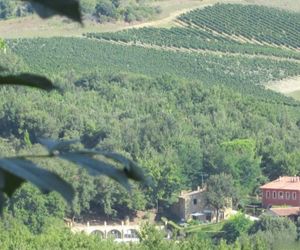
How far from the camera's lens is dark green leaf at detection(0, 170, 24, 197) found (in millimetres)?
1816

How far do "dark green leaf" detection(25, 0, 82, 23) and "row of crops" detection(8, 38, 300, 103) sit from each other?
58356mm

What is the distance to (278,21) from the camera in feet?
235

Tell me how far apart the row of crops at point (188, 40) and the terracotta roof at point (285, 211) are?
20806mm

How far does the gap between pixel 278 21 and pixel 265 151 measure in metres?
22.5

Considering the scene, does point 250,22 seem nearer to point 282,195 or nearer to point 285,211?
point 282,195

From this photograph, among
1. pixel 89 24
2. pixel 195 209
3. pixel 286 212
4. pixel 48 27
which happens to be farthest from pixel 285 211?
pixel 48 27

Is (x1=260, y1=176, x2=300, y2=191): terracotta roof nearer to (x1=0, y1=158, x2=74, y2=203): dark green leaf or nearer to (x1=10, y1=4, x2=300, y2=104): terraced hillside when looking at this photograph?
(x1=10, y1=4, x2=300, y2=104): terraced hillside

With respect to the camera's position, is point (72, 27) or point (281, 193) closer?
point (281, 193)

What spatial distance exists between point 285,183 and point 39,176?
150 ft

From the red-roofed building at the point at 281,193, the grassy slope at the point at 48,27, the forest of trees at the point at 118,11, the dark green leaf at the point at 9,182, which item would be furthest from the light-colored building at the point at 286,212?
the dark green leaf at the point at 9,182

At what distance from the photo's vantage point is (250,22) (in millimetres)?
70750

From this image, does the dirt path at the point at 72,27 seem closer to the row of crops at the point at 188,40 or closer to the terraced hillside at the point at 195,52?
the terraced hillside at the point at 195,52

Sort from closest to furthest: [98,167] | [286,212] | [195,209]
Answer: [98,167] < [286,212] < [195,209]

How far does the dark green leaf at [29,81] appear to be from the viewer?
1905mm
